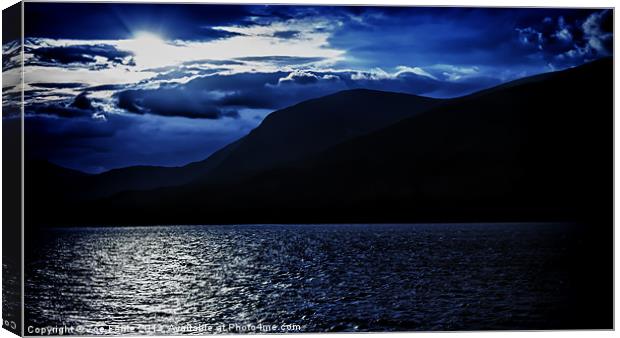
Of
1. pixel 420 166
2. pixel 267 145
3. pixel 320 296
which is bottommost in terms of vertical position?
Answer: pixel 320 296

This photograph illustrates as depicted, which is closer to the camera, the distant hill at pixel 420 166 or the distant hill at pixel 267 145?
the distant hill at pixel 420 166

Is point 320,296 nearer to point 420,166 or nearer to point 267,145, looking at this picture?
point 420,166

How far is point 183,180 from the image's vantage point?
1467 inches

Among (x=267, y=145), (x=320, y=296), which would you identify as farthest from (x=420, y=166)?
(x=320, y=296)

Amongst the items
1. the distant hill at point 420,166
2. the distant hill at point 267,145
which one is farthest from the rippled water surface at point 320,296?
the distant hill at point 267,145

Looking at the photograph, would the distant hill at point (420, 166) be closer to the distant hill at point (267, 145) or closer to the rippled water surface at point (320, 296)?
the distant hill at point (267, 145)

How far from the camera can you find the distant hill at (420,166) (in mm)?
26516

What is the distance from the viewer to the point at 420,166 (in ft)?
124

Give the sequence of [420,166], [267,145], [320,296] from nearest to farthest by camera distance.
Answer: [320,296], [420,166], [267,145]

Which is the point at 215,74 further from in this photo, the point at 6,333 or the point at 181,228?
the point at 181,228

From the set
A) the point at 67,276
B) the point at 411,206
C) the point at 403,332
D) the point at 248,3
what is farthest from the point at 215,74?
the point at 411,206

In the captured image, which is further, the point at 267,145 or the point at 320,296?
the point at 267,145

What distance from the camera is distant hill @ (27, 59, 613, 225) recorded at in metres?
26.5

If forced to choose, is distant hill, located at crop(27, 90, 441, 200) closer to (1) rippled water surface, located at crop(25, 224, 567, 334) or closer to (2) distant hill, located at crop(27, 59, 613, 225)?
(2) distant hill, located at crop(27, 59, 613, 225)
